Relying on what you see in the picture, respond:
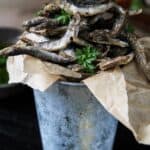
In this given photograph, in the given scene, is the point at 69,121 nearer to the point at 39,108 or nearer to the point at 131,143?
the point at 39,108

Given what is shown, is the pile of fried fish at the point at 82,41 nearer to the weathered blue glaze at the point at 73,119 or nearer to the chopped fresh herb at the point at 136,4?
the weathered blue glaze at the point at 73,119

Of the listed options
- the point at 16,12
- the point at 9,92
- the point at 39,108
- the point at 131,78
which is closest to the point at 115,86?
the point at 131,78

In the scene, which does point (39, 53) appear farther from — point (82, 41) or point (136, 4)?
point (136, 4)

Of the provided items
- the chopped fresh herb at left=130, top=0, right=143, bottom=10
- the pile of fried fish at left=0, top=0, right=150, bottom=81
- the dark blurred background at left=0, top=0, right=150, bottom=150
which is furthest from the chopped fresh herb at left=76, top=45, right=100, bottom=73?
the chopped fresh herb at left=130, top=0, right=143, bottom=10

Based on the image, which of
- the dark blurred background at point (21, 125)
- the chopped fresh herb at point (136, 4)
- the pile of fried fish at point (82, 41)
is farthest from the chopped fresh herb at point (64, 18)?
the chopped fresh herb at point (136, 4)

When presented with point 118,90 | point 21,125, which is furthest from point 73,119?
point 21,125

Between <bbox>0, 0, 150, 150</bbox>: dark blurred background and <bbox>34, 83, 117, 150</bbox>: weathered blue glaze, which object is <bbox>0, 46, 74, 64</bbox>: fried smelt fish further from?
<bbox>0, 0, 150, 150</bbox>: dark blurred background
